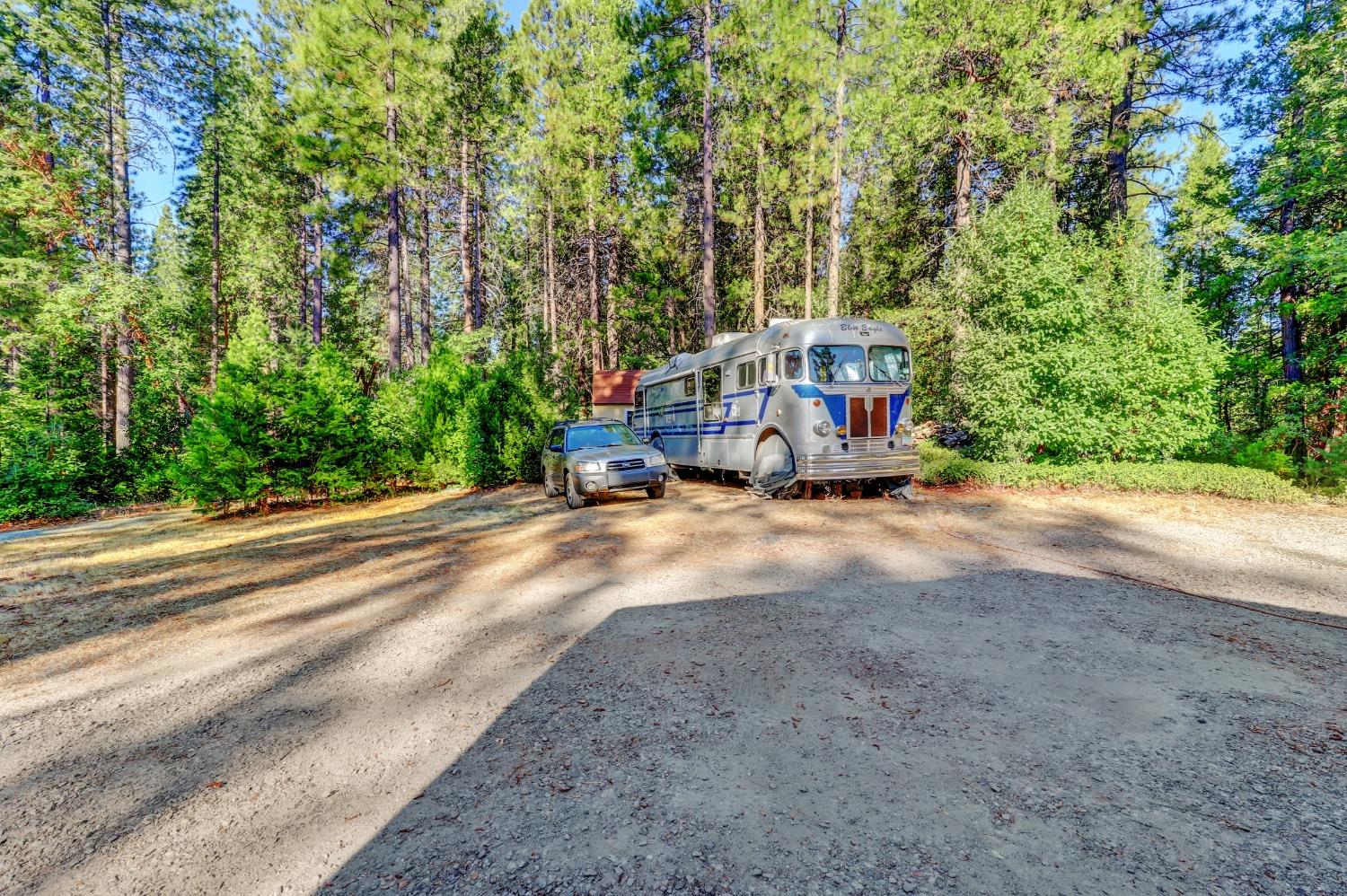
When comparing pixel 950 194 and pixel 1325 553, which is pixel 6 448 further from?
pixel 950 194

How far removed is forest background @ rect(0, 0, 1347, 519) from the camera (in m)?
12.5

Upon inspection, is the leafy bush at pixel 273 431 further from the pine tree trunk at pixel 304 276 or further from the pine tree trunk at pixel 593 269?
the pine tree trunk at pixel 304 276

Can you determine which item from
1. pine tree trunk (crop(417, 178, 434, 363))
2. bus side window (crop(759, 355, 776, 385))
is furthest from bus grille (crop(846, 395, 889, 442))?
pine tree trunk (crop(417, 178, 434, 363))

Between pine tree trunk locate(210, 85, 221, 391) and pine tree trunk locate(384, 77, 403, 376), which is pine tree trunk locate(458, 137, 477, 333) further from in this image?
pine tree trunk locate(210, 85, 221, 391)

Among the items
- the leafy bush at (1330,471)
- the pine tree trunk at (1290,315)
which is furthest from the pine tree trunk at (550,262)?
the leafy bush at (1330,471)

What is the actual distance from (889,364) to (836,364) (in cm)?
121

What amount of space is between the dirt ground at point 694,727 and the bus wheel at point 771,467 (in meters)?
4.07

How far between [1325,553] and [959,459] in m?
6.76

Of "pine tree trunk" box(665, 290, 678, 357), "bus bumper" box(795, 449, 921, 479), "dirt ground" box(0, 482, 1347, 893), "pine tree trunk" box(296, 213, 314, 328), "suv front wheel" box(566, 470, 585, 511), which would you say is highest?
"pine tree trunk" box(296, 213, 314, 328)

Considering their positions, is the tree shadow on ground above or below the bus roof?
below

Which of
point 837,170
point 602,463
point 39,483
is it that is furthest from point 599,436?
point 837,170

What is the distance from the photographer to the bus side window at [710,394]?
554 inches

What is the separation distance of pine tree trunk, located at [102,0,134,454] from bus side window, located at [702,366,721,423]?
18.1 meters

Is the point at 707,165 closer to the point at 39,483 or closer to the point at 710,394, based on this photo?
the point at 710,394
